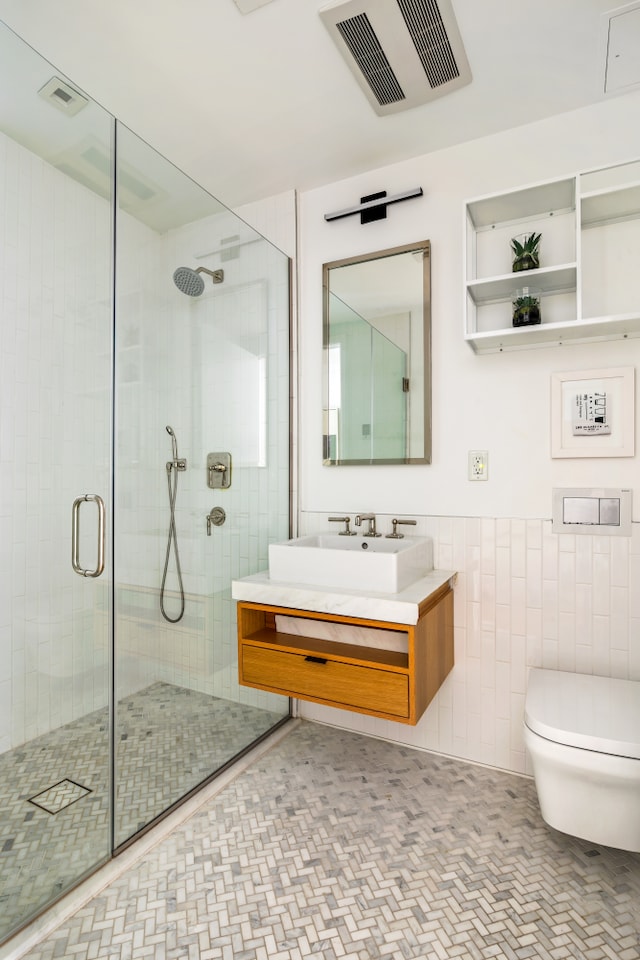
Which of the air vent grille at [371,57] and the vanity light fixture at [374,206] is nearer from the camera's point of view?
the air vent grille at [371,57]

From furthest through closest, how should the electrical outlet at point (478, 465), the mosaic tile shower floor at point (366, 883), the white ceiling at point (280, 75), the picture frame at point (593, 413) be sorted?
1. the electrical outlet at point (478, 465)
2. the picture frame at point (593, 413)
3. the white ceiling at point (280, 75)
4. the mosaic tile shower floor at point (366, 883)

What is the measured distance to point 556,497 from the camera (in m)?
1.92

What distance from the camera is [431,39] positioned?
1.56m

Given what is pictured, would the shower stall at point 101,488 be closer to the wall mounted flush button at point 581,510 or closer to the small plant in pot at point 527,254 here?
the small plant in pot at point 527,254

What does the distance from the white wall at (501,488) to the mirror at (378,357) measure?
6 cm

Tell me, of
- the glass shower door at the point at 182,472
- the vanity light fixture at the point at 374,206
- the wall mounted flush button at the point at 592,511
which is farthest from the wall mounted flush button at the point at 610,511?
the vanity light fixture at the point at 374,206

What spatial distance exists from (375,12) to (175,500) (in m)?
1.59

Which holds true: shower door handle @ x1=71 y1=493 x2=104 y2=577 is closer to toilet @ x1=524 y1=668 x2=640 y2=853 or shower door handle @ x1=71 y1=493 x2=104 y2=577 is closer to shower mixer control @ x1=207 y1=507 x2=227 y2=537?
shower mixer control @ x1=207 y1=507 x2=227 y2=537

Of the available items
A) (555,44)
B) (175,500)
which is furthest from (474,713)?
(555,44)

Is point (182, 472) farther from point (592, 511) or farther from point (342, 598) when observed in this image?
point (592, 511)

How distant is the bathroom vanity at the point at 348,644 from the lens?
1603 millimetres

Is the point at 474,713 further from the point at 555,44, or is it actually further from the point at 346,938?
the point at 555,44

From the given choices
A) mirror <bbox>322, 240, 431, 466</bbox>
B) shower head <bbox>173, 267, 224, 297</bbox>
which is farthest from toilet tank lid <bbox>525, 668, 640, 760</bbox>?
shower head <bbox>173, 267, 224, 297</bbox>


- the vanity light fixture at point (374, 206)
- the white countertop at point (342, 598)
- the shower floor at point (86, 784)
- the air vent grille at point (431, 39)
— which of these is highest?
the air vent grille at point (431, 39)
